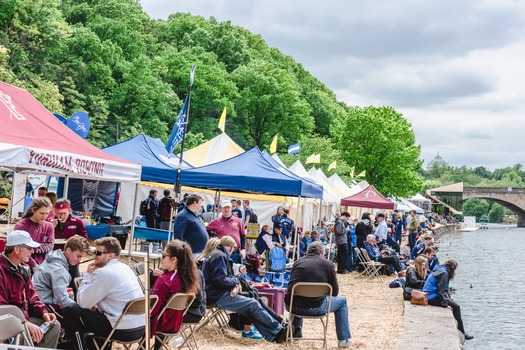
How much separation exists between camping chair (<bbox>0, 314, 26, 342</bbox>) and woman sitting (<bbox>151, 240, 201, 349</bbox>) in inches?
92.5

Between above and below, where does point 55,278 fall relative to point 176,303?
above

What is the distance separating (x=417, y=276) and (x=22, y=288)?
1081 cm

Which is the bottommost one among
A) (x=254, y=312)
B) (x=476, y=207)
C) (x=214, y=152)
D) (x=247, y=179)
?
(x=254, y=312)

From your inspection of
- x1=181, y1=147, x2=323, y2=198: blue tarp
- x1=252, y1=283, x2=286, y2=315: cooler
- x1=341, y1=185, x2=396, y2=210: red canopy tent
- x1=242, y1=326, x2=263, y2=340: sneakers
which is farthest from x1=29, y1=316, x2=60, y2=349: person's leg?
x1=341, y1=185, x2=396, y2=210: red canopy tent

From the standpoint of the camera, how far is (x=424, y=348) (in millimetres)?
9727

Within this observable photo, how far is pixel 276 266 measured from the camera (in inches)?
534

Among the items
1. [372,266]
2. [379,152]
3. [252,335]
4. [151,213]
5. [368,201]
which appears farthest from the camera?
[379,152]

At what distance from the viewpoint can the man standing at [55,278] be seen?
665cm

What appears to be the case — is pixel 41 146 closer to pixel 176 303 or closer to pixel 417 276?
pixel 176 303

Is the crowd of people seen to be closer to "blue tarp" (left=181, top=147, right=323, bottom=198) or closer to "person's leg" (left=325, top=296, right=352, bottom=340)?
"person's leg" (left=325, top=296, right=352, bottom=340)

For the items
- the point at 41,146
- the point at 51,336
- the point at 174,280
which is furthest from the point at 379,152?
the point at 51,336

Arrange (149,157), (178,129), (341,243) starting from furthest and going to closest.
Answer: (341,243) < (149,157) < (178,129)

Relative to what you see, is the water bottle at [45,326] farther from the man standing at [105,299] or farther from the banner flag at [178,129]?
the banner flag at [178,129]

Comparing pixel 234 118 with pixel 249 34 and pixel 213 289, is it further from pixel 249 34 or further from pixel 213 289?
pixel 213 289
